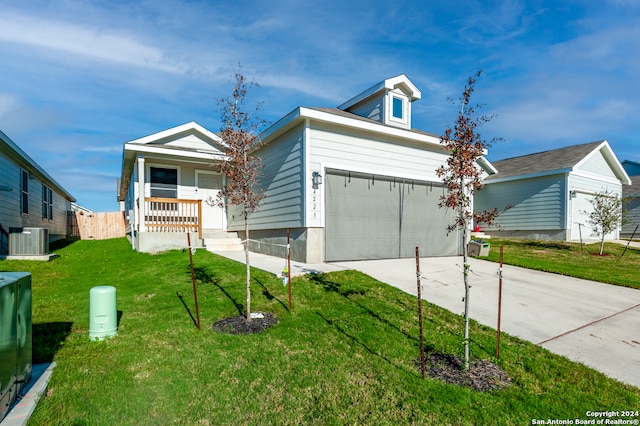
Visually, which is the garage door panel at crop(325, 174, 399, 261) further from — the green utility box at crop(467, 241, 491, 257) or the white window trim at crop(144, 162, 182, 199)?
the white window trim at crop(144, 162, 182, 199)

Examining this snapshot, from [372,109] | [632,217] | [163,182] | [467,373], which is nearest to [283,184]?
[372,109]

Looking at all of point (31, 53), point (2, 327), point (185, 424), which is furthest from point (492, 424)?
point (31, 53)

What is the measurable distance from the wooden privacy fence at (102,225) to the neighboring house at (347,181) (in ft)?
39.4

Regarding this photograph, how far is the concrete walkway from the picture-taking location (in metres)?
4.10

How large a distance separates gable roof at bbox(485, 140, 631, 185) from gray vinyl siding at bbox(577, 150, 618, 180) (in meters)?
0.27

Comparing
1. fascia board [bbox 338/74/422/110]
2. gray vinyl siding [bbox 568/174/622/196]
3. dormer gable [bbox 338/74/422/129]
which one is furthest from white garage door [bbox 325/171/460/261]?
gray vinyl siding [bbox 568/174/622/196]

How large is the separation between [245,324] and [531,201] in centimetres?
1753

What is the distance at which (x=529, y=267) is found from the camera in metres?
9.22

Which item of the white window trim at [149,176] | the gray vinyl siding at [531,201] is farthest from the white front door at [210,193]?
the gray vinyl siding at [531,201]

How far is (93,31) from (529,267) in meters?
12.8

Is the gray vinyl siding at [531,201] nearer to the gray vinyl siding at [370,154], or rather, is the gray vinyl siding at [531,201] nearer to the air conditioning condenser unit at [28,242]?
the gray vinyl siding at [370,154]

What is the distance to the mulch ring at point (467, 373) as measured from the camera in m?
3.28

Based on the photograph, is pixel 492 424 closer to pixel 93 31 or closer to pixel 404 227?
pixel 404 227

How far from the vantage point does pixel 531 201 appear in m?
17.2
